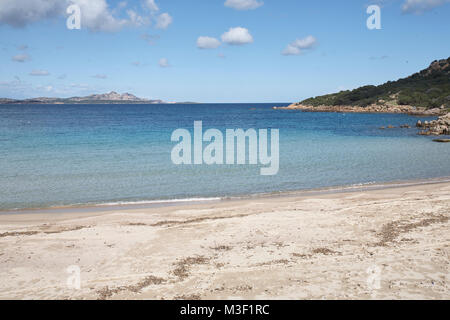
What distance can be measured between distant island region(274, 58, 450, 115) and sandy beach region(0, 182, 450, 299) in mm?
78302

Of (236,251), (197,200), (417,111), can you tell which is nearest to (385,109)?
(417,111)

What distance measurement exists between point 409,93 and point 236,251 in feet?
367

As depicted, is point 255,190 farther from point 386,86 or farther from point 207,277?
point 386,86

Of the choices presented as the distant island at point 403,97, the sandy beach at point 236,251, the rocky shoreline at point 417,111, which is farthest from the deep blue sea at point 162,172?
the distant island at point 403,97

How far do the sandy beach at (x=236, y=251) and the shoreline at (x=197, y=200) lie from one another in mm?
689

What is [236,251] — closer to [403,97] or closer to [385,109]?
[385,109]

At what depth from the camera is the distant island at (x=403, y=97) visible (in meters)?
91.4

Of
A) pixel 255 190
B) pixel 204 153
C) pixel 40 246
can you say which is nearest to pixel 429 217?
pixel 255 190

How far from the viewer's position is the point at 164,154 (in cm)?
3002

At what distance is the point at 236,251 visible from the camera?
386 inches

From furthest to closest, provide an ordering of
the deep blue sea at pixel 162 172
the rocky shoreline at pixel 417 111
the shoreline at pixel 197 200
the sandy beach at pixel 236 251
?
the rocky shoreline at pixel 417 111 < the deep blue sea at pixel 162 172 < the shoreline at pixel 197 200 < the sandy beach at pixel 236 251

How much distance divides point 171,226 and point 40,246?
397 centimetres

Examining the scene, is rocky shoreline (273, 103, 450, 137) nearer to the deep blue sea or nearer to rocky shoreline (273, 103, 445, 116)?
rocky shoreline (273, 103, 445, 116)

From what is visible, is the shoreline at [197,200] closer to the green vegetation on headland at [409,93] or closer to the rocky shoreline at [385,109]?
the rocky shoreline at [385,109]
